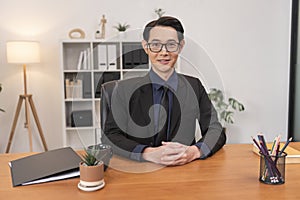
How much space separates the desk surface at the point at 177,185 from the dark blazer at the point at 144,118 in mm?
144

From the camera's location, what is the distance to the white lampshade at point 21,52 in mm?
3119

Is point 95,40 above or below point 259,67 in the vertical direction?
above

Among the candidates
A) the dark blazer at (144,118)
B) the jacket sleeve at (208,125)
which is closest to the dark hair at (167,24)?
the dark blazer at (144,118)

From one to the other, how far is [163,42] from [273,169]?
0.61m

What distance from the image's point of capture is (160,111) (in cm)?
152

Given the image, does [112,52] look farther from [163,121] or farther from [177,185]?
[177,185]

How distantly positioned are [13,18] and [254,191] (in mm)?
3128

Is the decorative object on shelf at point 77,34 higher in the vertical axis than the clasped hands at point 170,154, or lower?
higher

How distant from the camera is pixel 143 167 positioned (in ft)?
4.18

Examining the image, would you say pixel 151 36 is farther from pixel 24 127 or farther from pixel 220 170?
pixel 24 127

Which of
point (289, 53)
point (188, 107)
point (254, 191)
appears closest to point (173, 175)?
point (254, 191)

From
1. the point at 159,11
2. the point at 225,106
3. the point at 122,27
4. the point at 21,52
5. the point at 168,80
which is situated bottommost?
the point at 225,106

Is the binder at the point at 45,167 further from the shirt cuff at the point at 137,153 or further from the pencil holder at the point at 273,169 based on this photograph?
the pencil holder at the point at 273,169

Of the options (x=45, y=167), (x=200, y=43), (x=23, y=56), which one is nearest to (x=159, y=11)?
(x=200, y=43)
